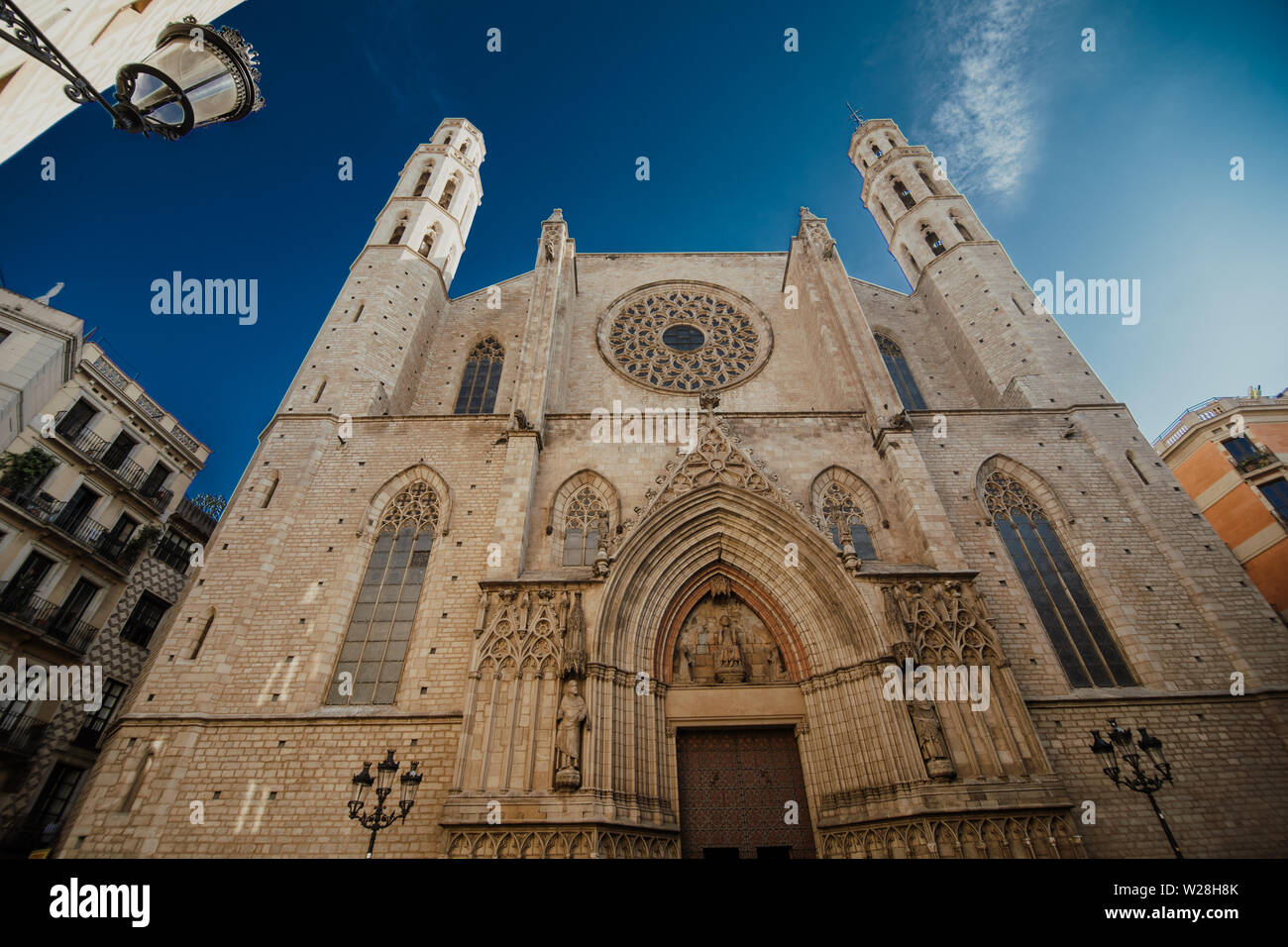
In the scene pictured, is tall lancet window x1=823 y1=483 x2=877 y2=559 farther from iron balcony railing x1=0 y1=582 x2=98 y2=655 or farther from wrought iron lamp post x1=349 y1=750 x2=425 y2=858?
iron balcony railing x1=0 y1=582 x2=98 y2=655

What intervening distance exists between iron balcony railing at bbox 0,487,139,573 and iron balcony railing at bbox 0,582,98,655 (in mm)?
1592

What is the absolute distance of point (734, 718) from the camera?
381 inches

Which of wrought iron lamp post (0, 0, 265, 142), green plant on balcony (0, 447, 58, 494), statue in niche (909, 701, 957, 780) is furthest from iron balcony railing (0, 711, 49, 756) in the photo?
statue in niche (909, 701, 957, 780)

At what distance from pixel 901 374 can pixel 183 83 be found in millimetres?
17391

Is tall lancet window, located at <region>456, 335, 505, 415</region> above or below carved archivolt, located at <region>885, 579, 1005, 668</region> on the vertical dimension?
above

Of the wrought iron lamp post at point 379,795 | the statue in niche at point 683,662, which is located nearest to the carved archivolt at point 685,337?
the statue in niche at point 683,662

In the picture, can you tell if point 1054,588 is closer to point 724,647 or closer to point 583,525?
point 724,647

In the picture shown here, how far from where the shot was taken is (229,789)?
27.9 feet

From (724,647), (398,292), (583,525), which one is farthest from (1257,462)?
(398,292)

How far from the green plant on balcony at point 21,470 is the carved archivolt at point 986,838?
61.8ft

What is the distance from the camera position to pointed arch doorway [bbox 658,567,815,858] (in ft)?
29.3

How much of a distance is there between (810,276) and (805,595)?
10156 millimetres
